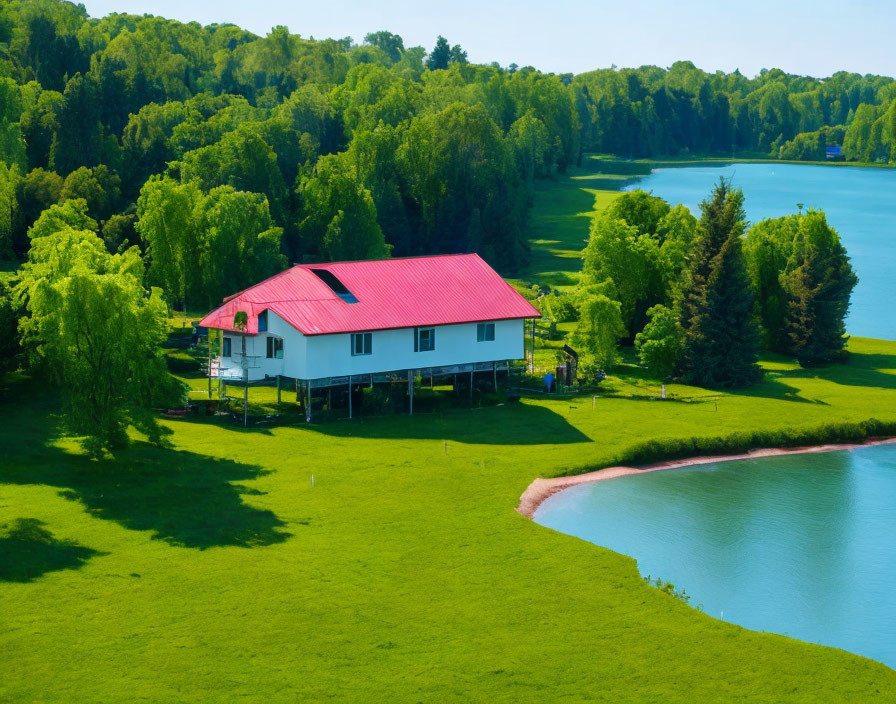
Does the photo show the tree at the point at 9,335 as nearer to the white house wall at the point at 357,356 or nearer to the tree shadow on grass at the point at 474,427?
the white house wall at the point at 357,356

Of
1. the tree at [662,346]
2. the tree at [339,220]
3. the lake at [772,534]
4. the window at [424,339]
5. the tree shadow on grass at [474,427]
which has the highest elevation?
the tree at [339,220]

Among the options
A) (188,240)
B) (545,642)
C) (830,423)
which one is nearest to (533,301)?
(188,240)

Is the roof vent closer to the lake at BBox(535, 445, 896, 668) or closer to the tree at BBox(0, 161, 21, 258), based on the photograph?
the lake at BBox(535, 445, 896, 668)

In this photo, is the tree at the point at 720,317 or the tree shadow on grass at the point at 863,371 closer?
the tree at the point at 720,317

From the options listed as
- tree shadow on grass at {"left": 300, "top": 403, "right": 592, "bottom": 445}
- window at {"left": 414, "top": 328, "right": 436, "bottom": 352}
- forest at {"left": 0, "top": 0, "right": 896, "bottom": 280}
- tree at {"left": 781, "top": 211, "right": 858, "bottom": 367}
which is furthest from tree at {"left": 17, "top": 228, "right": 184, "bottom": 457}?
tree at {"left": 781, "top": 211, "right": 858, "bottom": 367}

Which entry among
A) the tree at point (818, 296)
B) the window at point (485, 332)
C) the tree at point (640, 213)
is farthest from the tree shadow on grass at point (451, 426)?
the tree at point (640, 213)

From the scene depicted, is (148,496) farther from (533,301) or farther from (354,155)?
(354,155)

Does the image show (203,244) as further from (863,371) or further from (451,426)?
(863,371)
